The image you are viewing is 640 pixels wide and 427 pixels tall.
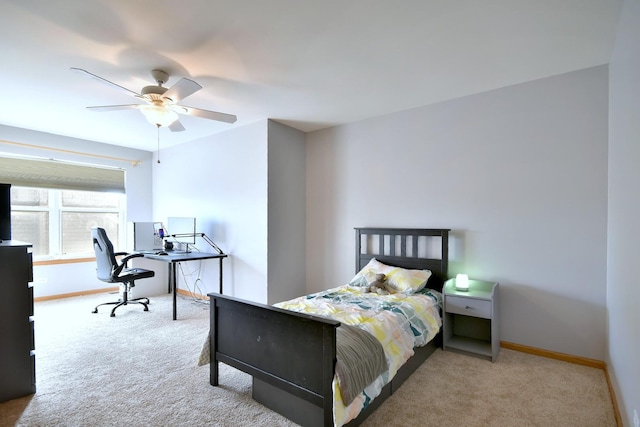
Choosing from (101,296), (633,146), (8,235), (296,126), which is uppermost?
(296,126)

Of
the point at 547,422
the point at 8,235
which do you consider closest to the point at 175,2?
the point at 8,235

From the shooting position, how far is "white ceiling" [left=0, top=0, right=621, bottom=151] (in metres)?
1.90

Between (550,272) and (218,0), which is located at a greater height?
(218,0)

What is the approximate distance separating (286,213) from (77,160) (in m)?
3.53

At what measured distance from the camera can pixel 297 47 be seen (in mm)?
2311

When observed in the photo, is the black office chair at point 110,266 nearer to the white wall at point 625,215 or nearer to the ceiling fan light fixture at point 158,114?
the ceiling fan light fixture at point 158,114

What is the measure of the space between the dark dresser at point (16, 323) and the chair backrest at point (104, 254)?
176 cm

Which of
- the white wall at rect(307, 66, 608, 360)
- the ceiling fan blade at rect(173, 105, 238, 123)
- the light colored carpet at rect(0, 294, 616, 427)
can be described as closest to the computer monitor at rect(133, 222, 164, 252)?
the light colored carpet at rect(0, 294, 616, 427)

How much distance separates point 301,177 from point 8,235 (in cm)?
304

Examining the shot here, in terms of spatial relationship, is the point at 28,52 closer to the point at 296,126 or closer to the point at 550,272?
the point at 296,126

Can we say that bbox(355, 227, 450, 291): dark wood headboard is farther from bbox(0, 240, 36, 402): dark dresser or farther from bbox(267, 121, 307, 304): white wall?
bbox(0, 240, 36, 402): dark dresser

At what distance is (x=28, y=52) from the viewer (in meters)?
2.35

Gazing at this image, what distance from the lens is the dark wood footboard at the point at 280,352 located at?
5.59 feet

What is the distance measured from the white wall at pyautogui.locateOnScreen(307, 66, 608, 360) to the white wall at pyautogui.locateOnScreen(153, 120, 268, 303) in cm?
145
